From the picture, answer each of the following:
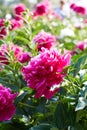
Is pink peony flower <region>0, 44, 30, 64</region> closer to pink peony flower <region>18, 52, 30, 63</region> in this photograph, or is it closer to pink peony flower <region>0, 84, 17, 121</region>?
pink peony flower <region>18, 52, 30, 63</region>

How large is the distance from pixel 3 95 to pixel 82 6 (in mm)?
2439

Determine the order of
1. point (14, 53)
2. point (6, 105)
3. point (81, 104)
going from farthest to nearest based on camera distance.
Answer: point (14, 53)
point (6, 105)
point (81, 104)

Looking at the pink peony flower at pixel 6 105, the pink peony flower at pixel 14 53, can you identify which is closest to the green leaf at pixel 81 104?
the pink peony flower at pixel 6 105

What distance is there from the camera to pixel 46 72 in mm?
1463

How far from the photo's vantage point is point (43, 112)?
1.69 m

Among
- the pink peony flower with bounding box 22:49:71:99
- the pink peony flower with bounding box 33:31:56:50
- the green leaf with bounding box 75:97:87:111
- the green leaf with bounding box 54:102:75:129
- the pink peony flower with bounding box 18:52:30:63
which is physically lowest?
the green leaf with bounding box 54:102:75:129

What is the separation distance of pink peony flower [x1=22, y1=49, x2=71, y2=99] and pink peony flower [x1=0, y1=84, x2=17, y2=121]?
134mm

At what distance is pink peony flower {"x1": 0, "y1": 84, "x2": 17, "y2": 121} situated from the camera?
61.5 inches

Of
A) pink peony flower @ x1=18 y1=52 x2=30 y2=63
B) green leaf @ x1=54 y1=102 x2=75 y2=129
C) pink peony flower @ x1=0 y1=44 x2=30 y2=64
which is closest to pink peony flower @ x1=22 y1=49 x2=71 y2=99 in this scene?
green leaf @ x1=54 y1=102 x2=75 y2=129

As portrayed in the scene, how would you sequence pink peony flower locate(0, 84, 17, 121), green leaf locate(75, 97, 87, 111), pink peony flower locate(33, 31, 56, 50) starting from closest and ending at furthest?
green leaf locate(75, 97, 87, 111) < pink peony flower locate(0, 84, 17, 121) < pink peony flower locate(33, 31, 56, 50)

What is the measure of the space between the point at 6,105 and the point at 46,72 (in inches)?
8.8

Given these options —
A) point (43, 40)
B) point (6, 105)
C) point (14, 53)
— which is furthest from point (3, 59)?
point (6, 105)

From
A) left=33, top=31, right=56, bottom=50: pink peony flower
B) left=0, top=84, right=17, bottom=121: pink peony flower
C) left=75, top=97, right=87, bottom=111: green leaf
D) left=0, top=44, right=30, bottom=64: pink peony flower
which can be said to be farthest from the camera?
left=33, top=31, right=56, bottom=50: pink peony flower

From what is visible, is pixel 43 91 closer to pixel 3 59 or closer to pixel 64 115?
pixel 64 115
